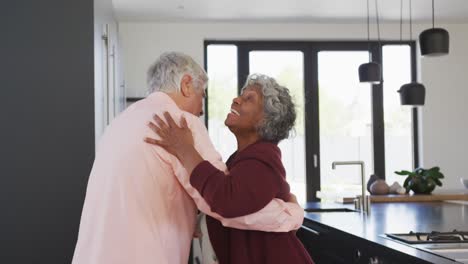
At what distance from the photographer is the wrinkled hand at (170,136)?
1.69 meters

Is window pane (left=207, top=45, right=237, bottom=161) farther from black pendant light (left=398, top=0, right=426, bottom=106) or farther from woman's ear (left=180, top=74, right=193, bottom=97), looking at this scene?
woman's ear (left=180, top=74, right=193, bottom=97)

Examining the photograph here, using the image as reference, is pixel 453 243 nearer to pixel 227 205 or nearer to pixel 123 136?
pixel 227 205

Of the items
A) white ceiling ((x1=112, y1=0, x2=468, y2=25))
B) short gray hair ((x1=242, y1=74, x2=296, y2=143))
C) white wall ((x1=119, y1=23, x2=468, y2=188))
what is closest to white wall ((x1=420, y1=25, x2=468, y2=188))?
white wall ((x1=119, y1=23, x2=468, y2=188))

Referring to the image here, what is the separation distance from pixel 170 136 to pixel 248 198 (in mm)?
275

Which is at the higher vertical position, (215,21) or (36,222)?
(215,21)

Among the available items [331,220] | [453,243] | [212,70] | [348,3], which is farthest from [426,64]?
[453,243]

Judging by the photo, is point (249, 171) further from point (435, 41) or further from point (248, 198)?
point (435, 41)

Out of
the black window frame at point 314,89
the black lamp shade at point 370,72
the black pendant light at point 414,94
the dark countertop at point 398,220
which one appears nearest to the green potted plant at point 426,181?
the dark countertop at point 398,220

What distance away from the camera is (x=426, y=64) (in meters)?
8.11

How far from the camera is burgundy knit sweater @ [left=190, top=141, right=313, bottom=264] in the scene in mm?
1632

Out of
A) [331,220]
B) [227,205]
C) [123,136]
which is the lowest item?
[331,220]

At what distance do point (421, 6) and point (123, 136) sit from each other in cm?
605

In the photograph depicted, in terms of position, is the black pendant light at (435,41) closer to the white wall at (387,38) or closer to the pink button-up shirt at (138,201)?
the pink button-up shirt at (138,201)

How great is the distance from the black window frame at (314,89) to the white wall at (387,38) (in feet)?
0.47
